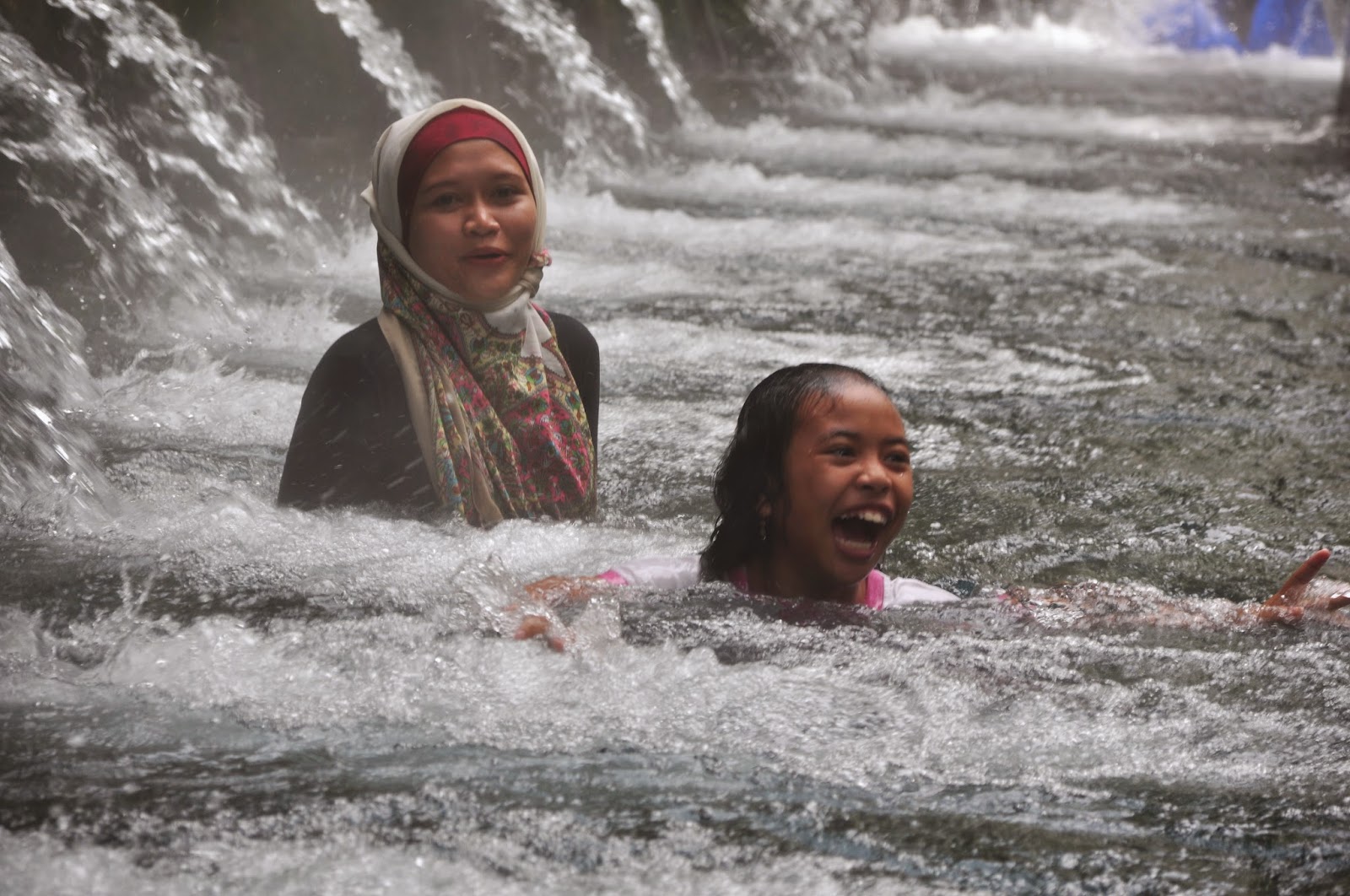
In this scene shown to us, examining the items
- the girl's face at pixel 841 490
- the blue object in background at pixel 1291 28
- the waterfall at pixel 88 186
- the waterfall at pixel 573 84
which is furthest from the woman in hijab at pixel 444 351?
the blue object in background at pixel 1291 28

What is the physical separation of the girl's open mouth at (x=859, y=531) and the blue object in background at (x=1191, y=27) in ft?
81.7

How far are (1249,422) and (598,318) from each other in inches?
97.2

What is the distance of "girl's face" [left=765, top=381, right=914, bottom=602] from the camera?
3.13 meters

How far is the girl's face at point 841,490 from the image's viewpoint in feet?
10.3

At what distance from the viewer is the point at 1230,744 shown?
283 centimetres

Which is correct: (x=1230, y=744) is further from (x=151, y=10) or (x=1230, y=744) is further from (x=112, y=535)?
(x=151, y=10)

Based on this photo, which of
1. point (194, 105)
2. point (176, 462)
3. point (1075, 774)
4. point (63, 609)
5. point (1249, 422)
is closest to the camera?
point (1075, 774)

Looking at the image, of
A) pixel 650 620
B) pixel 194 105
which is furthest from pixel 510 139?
pixel 194 105

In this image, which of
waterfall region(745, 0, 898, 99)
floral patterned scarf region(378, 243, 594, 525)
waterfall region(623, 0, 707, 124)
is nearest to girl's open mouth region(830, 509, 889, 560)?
floral patterned scarf region(378, 243, 594, 525)

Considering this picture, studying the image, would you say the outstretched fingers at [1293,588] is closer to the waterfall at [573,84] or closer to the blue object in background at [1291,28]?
the waterfall at [573,84]

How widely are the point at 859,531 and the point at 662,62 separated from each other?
10.5m

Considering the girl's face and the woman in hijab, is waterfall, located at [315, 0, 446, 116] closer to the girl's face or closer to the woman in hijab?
A: the woman in hijab

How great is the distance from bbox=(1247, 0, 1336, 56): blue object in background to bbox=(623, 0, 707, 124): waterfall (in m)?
15.4

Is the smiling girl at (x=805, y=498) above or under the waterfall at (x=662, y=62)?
under
